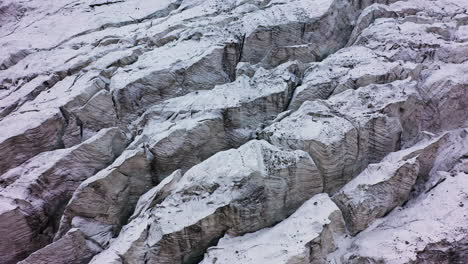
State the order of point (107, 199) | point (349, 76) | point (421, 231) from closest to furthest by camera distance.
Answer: point (421, 231)
point (107, 199)
point (349, 76)

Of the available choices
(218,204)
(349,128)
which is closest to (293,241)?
(218,204)

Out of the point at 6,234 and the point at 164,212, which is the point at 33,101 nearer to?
the point at 6,234

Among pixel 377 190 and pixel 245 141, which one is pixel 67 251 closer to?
pixel 245 141

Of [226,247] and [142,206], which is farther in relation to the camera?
[142,206]

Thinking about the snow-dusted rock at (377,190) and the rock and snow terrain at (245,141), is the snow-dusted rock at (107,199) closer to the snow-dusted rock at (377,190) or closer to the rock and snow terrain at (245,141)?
the rock and snow terrain at (245,141)

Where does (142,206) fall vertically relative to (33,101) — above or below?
below

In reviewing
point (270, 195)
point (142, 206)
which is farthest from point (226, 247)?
point (142, 206)

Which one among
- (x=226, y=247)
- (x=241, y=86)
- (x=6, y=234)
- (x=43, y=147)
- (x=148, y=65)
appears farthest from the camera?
(x=148, y=65)
